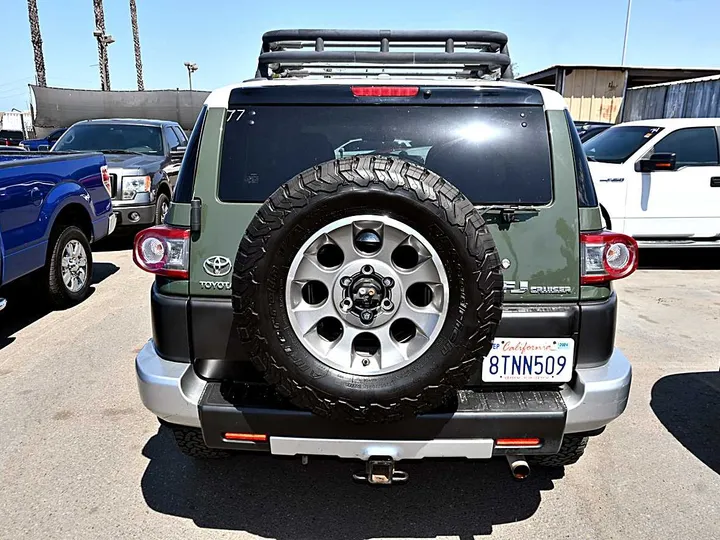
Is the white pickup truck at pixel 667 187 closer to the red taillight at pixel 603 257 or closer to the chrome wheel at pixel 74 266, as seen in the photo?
the red taillight at pixel 603 257

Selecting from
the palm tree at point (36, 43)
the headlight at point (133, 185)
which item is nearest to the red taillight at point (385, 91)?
the headlight at point (133, 185)

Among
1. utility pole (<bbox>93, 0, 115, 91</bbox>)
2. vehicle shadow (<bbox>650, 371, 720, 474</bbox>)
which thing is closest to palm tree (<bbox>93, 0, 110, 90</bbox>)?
utility pole (<bbox>93, 0, 115, 91</bbox>)

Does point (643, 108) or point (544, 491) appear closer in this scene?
point (544, 491)

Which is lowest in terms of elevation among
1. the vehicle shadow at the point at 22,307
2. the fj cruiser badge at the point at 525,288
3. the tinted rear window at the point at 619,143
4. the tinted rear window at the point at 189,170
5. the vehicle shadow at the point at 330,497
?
the vehicle shadow at the point at 22,307

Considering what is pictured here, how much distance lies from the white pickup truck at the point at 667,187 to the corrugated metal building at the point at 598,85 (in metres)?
12.0

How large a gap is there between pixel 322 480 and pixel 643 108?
19.0m

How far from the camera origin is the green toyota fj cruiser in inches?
81.3

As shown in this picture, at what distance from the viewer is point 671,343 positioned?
501cm

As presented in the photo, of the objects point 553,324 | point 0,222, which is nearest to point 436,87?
point 553,324

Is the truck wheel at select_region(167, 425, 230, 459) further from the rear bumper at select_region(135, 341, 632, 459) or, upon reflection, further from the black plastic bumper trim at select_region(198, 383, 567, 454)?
the black plastic bumper trim at select_region(198, 383, 567, 454)

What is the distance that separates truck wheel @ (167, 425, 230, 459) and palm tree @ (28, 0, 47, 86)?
2765 centimetres

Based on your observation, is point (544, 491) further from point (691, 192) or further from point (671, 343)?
point (691, 192)

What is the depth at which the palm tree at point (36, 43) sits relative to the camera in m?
25.4

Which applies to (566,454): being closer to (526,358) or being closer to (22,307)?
(526,358)
